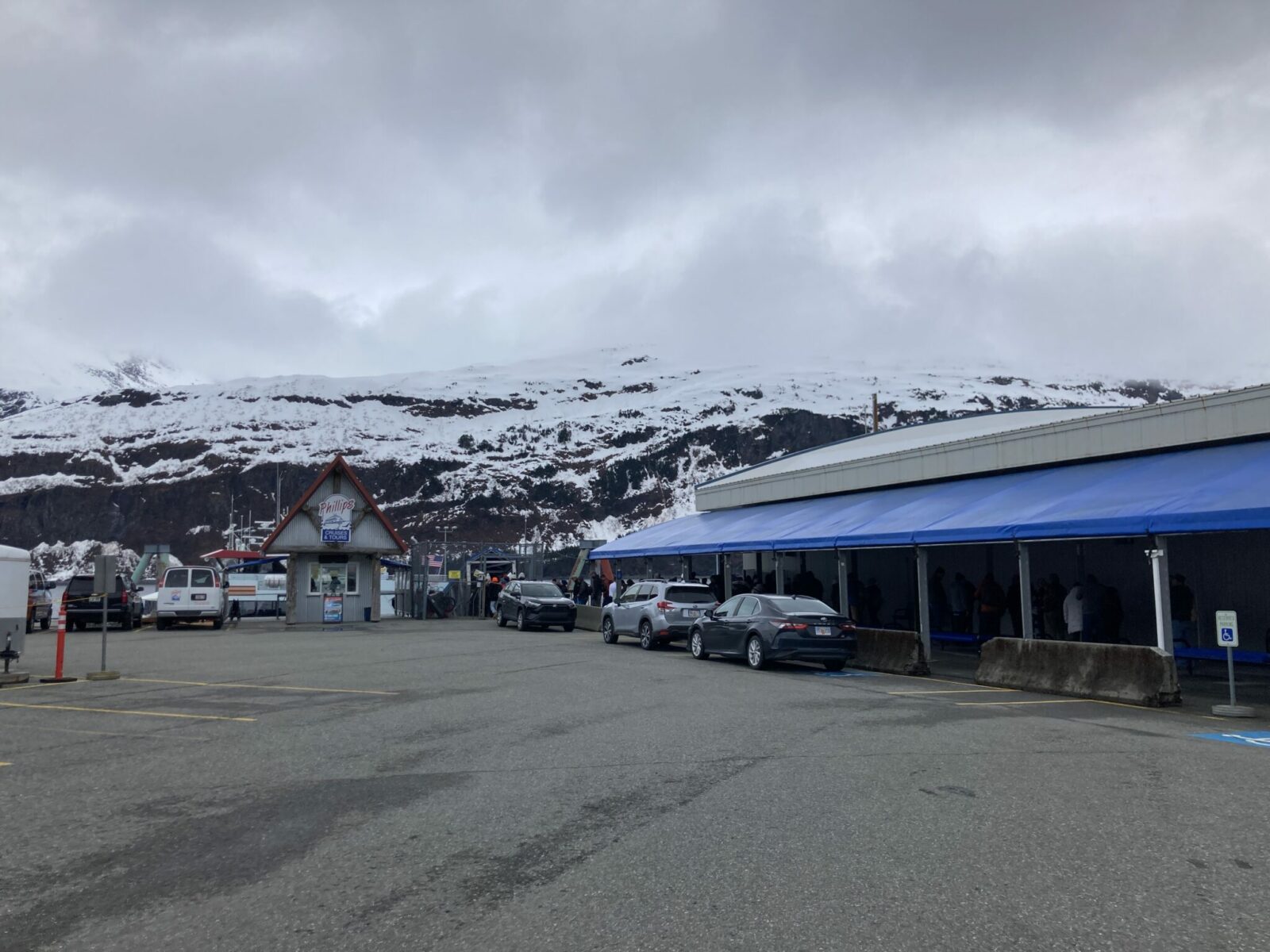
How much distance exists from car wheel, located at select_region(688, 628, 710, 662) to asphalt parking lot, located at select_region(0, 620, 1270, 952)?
705 centimetres

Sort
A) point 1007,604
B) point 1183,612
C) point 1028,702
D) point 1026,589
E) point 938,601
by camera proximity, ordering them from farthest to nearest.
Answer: point 938,601 → point 1007,604 → point 1183,612 → point 1026,589 → point 1028,702

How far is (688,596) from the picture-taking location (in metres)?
22.8

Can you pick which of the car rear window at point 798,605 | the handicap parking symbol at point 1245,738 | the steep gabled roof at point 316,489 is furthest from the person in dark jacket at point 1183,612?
the steep gabled roof at point 316,489

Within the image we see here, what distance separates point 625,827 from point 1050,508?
13.0m

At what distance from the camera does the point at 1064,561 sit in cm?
2186

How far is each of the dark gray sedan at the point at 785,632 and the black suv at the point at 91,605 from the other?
2326 centimetres

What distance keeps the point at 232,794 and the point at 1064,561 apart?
63.7 feet

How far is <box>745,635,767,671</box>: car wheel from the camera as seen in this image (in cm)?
1761

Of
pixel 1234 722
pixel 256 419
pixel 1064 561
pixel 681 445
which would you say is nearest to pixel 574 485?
pixel 681 445

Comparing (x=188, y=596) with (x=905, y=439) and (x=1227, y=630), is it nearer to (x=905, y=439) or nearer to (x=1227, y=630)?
(x=905, y=439)

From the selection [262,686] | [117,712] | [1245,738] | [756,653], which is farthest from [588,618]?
[1245,738]

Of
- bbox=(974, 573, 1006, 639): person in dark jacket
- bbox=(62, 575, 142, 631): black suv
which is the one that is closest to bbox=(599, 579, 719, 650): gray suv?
bbox=(974, 573, 1006, 639): person in dark jacket

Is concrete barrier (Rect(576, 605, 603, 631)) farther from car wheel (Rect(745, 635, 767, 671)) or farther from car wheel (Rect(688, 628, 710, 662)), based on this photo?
car wheel (Rect(745, 635, 767, 671))

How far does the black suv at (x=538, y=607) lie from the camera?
3080 cm
